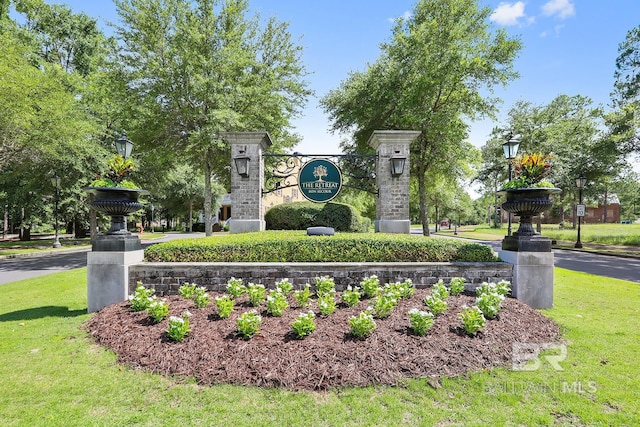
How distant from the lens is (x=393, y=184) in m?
10.5

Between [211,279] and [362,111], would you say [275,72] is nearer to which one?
[362,111]

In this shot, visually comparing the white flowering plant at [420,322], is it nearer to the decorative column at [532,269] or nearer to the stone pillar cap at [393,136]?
the decorative column at [532,269]

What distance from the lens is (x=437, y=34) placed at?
49.4ft

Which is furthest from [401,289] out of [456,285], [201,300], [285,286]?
[201,300]

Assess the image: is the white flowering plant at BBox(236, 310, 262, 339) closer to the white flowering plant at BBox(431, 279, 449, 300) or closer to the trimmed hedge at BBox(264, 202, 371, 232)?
the white flowering plant at BBox(431, 279, 449, 300)

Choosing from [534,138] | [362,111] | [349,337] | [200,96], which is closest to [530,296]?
[349,337]

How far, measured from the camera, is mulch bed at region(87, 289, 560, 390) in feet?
11.6

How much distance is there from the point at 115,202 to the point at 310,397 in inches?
216

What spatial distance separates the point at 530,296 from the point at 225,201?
48746mm

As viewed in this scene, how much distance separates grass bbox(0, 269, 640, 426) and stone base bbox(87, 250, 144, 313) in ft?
4.78

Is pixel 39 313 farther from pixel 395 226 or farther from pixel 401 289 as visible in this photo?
pixel 395 226

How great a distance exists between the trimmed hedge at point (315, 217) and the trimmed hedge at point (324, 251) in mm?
4426

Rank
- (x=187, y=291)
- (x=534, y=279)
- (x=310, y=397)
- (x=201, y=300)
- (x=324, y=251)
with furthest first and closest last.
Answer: (x=324, y=251), (x=534, y=279), (x=187, y=291), (x=201, y=300), (x=310, y=397)

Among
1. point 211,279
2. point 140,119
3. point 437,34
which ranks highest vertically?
point 437,34
